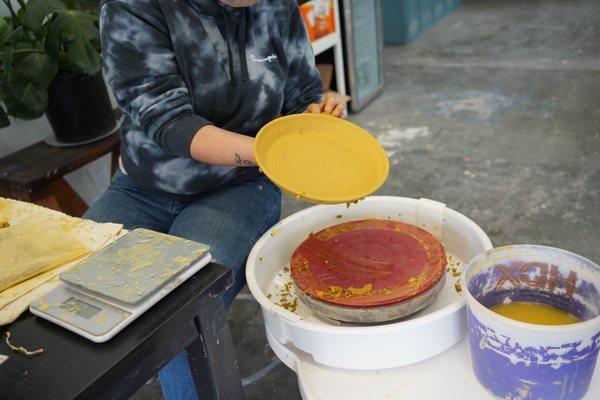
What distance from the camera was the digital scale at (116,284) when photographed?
642 millimetres

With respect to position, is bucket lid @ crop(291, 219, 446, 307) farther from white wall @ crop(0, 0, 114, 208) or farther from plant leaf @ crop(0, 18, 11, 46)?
white wall @ crop(0, 0, 114, 208)

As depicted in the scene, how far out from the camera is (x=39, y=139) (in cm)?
199

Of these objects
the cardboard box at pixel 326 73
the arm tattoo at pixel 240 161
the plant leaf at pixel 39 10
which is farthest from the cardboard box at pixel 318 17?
the arm tattoo at pixel 240 161

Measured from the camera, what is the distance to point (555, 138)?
2574 mm

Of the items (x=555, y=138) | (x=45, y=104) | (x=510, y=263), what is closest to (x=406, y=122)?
(x=555, y=138)

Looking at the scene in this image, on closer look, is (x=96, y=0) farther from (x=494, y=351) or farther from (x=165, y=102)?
(x=494, y=351)

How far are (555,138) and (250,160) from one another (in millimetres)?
2083

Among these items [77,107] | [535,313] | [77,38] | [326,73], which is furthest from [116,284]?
[326,73]

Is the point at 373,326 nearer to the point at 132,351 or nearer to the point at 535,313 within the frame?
the point at 535,313

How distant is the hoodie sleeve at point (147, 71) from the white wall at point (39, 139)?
99cm

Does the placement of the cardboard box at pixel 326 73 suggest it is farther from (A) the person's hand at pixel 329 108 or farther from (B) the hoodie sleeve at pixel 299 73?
(A) the person's hand at pixel 329 108

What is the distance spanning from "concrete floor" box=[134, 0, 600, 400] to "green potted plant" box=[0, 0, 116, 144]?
89cm

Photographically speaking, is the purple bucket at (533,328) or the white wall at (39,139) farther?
the white wall at (39,139)

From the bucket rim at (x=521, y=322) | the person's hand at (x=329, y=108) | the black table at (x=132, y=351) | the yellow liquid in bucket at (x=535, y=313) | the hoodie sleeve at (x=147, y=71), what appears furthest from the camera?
the person's hand at (x=329, y=108)
